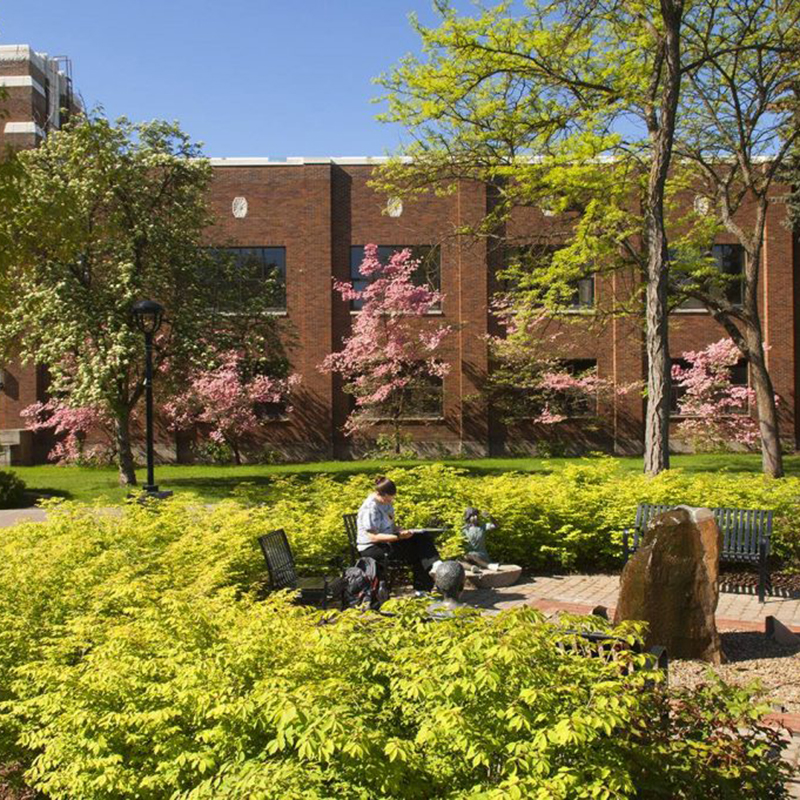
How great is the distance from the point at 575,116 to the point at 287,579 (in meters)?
11.5

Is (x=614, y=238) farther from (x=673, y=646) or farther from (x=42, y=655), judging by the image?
(x=42, y=655)

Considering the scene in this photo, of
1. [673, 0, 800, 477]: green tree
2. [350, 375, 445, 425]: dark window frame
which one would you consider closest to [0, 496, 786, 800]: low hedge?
[673, 0, 800, 477]: green tree

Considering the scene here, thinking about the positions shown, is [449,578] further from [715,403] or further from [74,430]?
[715,403]

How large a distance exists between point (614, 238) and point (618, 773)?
14248 millimetres

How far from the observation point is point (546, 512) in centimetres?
1143

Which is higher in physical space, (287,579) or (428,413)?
(428,413)

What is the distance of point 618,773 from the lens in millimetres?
3281

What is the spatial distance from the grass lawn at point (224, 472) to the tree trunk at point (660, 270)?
631 cm

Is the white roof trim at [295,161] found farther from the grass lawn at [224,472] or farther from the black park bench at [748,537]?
the black park bench at [748,537]

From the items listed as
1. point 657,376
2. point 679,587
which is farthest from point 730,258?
point 679,587

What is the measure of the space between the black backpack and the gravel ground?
2.85 m

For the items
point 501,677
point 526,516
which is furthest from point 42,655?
point 526,516

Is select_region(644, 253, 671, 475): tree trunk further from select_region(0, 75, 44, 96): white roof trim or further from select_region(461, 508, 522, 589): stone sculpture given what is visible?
select_region(0, 75, 44, 96): white roof trim

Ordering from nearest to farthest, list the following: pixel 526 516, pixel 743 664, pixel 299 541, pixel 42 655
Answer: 1. pixel 42 655
2. pixel 743 664
3. pixel 299 541
4. pixel 526 516
